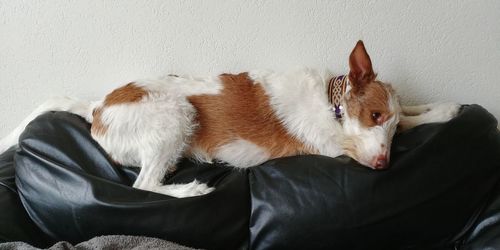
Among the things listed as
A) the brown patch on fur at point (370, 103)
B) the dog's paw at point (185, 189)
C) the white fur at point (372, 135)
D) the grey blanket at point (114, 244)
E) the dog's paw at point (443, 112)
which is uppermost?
the brown patch on fur at point (370, 103)

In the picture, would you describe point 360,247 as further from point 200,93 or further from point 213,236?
point 200,93

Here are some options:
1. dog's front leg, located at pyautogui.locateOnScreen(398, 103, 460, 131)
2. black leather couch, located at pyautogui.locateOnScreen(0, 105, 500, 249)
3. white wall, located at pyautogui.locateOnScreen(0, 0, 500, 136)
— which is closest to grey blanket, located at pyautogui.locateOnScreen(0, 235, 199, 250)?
black leather couch, located at pyautogui.locateOnScreen(0, 105, 500, 249)

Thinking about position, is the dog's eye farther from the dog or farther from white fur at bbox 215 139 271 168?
white fur at bbox 215 139 271 168

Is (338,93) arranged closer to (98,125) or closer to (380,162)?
(380,162)

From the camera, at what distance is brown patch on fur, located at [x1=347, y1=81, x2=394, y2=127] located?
1570 mm

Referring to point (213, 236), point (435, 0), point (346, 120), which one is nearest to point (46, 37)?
point (213, 236)

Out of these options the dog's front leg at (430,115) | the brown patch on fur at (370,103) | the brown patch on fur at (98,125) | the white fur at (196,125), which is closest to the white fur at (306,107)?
the white fur at (196,125)

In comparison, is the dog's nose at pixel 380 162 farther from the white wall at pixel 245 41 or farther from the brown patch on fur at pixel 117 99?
the brown patch on fur at pixel 117 99

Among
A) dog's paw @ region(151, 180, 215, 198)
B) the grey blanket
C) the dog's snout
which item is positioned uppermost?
the dog's snout

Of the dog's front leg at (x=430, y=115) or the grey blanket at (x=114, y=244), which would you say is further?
the dog's front leg at (x=430, y=115)

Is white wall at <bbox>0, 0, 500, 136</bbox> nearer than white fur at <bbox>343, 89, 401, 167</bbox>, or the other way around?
A: white fur at <bbox>343, 89, 401, 167</bbox>

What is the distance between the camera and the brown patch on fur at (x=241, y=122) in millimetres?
1688

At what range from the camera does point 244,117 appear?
5.54ft

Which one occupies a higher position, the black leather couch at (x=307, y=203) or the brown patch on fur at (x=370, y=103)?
the brown patch on fur at (x=370, y=103)
